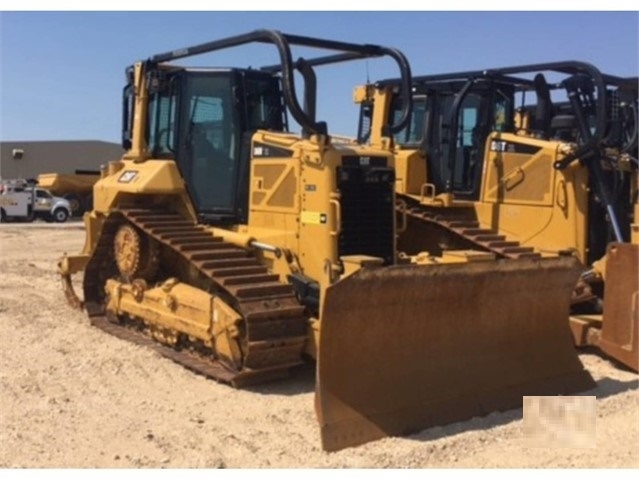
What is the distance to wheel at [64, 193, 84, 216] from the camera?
34.1m

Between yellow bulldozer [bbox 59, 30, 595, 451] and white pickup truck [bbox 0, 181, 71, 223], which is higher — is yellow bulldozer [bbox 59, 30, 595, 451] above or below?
above

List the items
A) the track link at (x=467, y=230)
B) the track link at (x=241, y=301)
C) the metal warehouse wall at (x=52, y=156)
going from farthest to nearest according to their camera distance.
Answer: the metal warehouse wall at (x=52, y=156)
the track link at (x=467, y=230)
the track link at (x=241, y=301)

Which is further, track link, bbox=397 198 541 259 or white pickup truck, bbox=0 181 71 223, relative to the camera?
white pickup truck, bbox=0 181 71 223

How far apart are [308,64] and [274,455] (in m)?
3.67

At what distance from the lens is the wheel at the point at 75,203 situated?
112 feet

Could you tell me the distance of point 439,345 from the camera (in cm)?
627

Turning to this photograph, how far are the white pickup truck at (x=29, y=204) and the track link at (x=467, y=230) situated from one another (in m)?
24.8

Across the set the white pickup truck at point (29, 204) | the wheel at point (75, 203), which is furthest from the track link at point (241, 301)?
the wheel at point (75, 203)

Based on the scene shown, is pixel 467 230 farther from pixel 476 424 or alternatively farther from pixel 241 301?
pixel 476 424

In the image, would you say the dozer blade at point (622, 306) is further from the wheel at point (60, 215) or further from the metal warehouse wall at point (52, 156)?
the metal warehouse wall at point (52, 156)

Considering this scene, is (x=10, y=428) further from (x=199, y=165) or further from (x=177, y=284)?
(x=199, y=165)

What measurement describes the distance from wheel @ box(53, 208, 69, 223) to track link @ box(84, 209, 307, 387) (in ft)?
82.4

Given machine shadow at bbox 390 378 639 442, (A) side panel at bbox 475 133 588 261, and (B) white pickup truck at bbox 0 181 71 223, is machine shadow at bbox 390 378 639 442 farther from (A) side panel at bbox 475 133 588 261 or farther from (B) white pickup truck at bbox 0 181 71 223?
(B) white pickup truck at bbox 0 181 71 223

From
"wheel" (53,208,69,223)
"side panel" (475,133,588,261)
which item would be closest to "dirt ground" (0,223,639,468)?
"side panel" (475,133,588,261)
